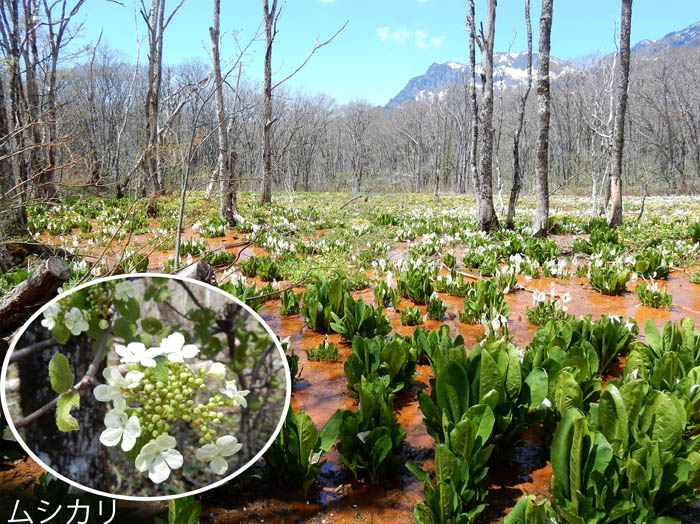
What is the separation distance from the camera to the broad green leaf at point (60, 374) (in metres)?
1.15

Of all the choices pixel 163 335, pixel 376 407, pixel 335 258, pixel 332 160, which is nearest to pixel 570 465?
pixel 376 407

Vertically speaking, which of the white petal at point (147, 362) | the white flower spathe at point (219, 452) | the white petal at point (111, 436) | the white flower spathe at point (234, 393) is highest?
the white petal at point (147, 362)

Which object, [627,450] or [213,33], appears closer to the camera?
[627,450]

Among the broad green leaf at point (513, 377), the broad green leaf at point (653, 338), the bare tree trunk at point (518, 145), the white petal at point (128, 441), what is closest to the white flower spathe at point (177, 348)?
the white petal at point (128, 441)

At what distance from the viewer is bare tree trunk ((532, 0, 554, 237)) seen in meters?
9.85

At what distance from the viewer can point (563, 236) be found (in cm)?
1101

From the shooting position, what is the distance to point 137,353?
118cm

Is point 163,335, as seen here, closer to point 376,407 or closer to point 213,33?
point 376,407

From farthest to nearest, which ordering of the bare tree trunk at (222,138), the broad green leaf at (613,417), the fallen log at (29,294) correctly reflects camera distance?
1. the bare tree trunk at (222,138)
2. the fallen log at (29,294)
3. the broad green leaf at (613,417)

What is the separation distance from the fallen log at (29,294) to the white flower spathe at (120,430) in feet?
4.94

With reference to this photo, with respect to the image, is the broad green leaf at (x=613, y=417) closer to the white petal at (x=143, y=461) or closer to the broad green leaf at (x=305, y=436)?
the broad green leaf at (x=305, y=436)

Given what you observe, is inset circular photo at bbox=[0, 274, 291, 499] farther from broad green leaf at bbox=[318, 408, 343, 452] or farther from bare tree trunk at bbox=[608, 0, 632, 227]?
bare tree trunk at bbox=[608, 0, 632, 227]

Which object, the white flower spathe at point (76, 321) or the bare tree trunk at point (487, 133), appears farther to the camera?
the bare tree trunk at point (487, 133)

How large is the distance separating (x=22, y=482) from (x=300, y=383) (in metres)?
1.76
